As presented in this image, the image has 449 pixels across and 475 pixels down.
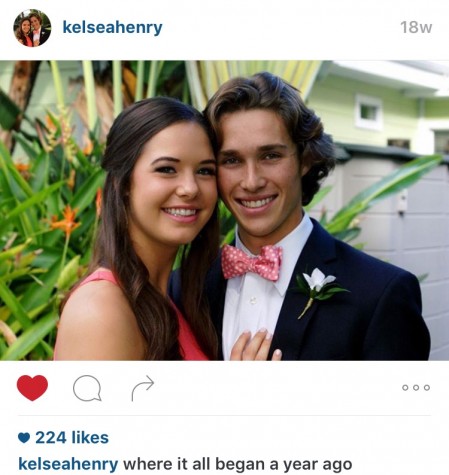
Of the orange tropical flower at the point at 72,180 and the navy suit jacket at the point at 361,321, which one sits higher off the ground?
the orange tropical flower at the point at 72,180

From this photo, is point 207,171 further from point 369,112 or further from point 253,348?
point 369,112

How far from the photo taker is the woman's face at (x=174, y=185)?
3.65ft

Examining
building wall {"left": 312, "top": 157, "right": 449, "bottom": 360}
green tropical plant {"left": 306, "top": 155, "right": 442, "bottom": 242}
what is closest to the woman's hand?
green tropical plant {"left": 306, "top": 155, "right": 442, "bottom": 242}

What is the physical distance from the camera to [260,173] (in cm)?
121

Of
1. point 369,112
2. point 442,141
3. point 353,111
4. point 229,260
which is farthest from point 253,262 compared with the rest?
point 369,112
